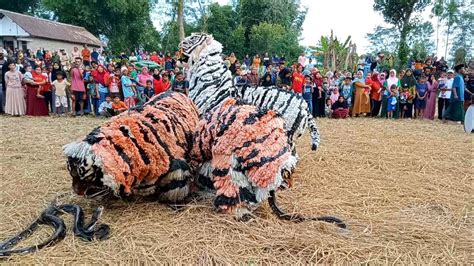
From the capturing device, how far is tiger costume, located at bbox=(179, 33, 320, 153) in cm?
393

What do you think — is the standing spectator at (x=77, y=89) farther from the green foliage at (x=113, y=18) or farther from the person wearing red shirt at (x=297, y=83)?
the green foliage at (x=113, y=18)

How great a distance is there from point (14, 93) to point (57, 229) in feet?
29.9

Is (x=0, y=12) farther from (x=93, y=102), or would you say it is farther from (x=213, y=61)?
(x=213, y=61)

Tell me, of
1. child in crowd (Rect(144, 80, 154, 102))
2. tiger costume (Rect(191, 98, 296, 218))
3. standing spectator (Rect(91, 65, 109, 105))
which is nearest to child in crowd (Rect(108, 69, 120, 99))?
standing spectator (Rect(91, 65, 109, 105))

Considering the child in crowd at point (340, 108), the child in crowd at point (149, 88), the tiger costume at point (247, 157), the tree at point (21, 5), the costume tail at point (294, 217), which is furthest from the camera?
the tree at point (21, 5)

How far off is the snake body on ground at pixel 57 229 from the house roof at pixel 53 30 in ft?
84.8

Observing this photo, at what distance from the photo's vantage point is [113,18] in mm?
27719

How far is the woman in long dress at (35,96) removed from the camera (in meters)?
10.6

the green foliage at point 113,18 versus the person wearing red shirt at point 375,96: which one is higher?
the green foliage at point 113,18

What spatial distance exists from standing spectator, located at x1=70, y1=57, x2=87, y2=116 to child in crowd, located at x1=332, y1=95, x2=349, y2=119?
Answer: 7.07 metres

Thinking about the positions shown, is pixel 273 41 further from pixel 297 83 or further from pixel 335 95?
pixel 297 83

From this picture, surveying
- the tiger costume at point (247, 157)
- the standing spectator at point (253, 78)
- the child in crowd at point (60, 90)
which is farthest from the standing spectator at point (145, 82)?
the tiger costume at point (247, 157)

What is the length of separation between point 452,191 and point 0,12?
97.3 ft

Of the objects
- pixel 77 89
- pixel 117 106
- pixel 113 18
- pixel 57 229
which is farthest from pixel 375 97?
pixel 113 18
